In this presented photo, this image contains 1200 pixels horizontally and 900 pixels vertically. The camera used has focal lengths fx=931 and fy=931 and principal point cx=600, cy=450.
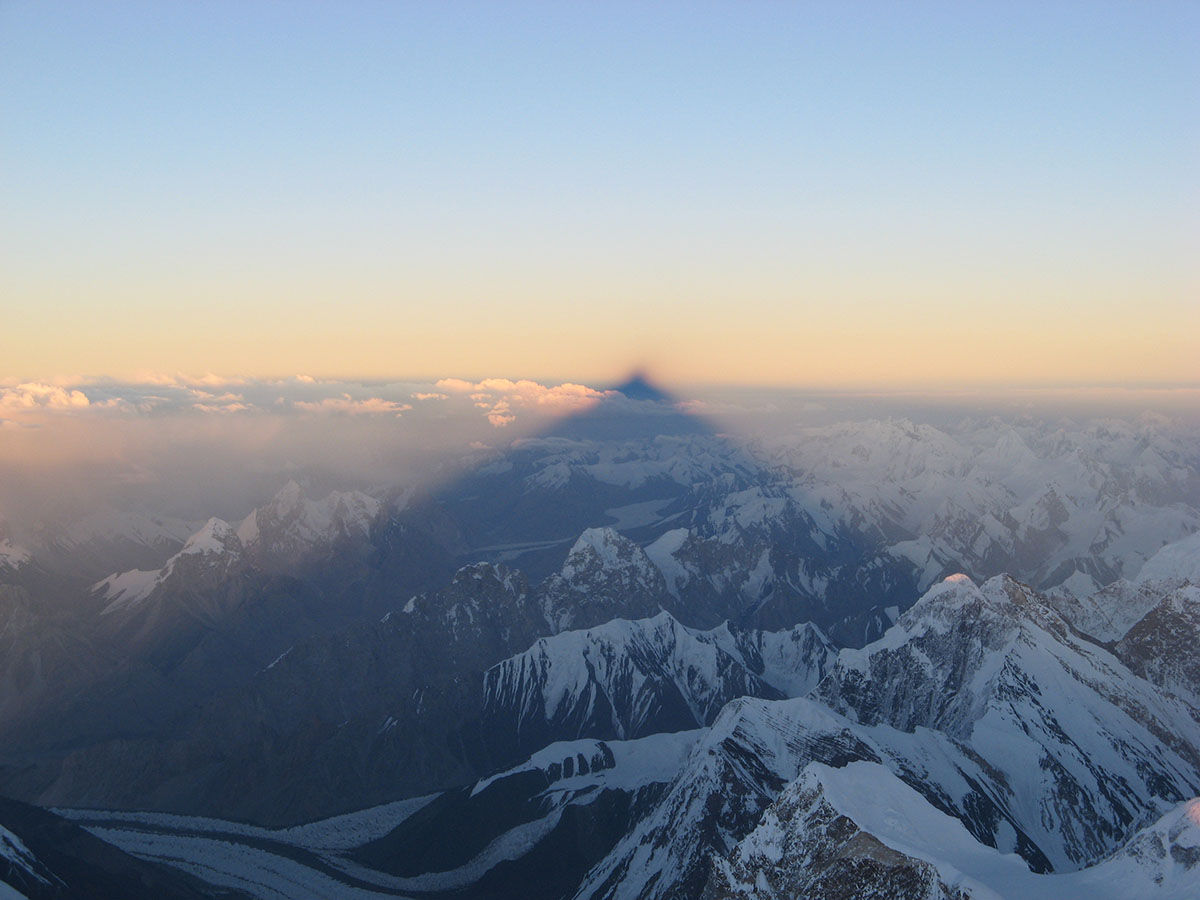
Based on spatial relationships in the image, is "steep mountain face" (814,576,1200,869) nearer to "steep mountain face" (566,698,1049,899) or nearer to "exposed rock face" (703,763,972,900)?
"steep mountain face" (566,698,1049,899)

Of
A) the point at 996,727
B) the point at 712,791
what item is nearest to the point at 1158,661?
the point at 996,727

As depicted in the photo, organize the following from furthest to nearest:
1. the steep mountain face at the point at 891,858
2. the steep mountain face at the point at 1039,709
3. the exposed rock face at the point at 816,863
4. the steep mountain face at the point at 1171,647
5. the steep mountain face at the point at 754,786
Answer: the steep mountain face at the point at 1171,647 → the steep mountain face at the point at 1039,709 → the steep mountain face at the point at 754,786 → the steep mountain face at the point at 891,858 → the exposed rock face at the point at 816,863

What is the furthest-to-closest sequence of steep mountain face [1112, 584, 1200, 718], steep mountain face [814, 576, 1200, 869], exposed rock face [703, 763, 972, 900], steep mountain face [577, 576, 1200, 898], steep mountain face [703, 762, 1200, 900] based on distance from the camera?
steep mountain face [1112, 584, 1200, 718]
steep mountain face [814, 576, 1200, 869]
steep mountain face [577, 576, 1200, 898]
steep mountain face [703, 762, 1200, 900]
exposed rock face [703, 763, 972, 900]

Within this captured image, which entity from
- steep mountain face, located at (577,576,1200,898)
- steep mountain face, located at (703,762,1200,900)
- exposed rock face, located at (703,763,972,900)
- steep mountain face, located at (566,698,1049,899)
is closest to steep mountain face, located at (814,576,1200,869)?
steep mountain face, located at (577,576,1200,898)

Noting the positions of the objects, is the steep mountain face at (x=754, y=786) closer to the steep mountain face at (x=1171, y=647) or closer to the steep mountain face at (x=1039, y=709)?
the steep mountain face at (x=1039, y=709)

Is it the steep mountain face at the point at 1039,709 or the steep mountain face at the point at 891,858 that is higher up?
the steep mountain face at the point at 891,858

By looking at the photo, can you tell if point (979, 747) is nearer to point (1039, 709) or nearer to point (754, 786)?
point (1039, 709)

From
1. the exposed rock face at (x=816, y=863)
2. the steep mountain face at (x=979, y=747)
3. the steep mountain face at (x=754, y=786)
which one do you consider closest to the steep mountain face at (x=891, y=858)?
the exposed rock face at (x=816, y=863)

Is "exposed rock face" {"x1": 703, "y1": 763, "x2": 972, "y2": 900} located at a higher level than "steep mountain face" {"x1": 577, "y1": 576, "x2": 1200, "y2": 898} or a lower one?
higher

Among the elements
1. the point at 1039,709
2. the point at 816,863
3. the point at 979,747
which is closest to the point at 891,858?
the point at 816,863

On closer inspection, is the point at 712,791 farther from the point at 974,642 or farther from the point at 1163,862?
the point at 974,642

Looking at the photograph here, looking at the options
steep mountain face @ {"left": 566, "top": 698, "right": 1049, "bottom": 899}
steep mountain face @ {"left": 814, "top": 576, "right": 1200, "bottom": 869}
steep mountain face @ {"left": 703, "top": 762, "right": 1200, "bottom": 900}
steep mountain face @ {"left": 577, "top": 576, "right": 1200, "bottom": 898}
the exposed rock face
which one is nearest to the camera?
the exposed rock face
